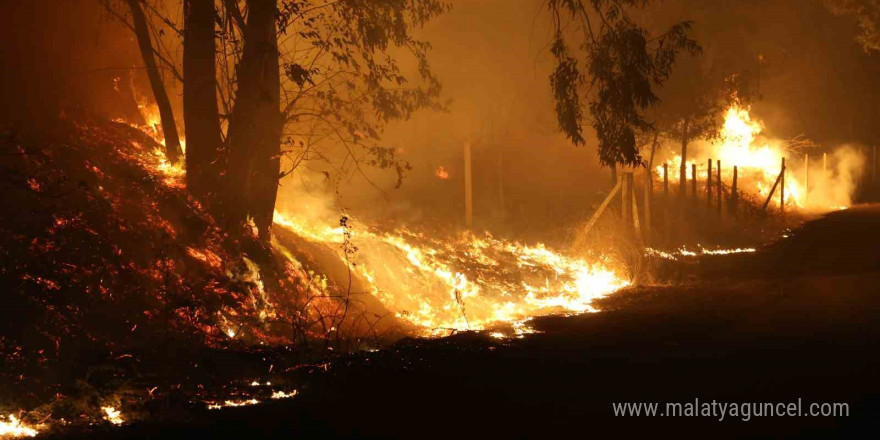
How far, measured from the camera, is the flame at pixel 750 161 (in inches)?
1323

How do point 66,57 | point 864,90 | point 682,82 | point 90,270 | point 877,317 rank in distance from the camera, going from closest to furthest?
point 90,270 → point 877,317 → point 66,57 → point 682,82 → point 864,90

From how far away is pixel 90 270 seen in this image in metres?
7.77

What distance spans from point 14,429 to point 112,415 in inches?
26.7

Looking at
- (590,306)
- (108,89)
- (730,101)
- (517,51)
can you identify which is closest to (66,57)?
(108,89)

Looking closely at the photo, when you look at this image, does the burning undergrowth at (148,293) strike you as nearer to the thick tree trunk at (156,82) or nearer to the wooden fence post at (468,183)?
the thick tree trunk at (156,82)

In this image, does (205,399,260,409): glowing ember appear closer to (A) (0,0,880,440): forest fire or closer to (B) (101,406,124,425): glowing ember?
(A) (0,0,880,440): forest fire

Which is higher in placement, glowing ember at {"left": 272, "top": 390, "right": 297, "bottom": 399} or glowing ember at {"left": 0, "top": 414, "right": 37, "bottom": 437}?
glowing ember at {"left": 272, "top": 390, "right": 297, "bottom": 399}

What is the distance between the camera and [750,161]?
37.4m

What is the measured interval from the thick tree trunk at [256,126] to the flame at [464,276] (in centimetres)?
213

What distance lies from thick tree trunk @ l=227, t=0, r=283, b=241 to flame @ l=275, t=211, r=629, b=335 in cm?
213

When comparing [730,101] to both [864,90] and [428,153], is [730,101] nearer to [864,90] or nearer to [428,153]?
[428,153]

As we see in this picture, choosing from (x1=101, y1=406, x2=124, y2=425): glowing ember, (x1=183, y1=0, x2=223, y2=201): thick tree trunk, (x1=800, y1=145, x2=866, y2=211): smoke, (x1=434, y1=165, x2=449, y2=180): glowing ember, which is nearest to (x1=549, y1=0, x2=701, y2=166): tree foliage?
(x1=183, y1=0, x2=223, y2=201): thick tree trunk

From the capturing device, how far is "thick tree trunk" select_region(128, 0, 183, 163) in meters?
10.9

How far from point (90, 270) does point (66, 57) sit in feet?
14.8
